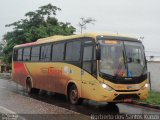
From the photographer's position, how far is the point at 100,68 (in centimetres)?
1412

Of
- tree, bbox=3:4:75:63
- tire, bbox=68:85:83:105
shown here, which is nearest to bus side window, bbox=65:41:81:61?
tire, bbox=68:85:83:105

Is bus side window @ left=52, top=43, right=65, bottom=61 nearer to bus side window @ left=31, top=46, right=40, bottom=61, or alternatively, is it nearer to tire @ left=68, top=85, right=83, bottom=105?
Result: tire @ left=68, top=85, right=83, bottom=105

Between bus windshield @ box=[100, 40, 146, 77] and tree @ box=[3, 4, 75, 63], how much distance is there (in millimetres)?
24617

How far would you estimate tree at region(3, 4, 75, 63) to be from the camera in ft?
129

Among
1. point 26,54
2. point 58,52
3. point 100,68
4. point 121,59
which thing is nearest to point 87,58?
point 100,68

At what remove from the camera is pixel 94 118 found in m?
12.3

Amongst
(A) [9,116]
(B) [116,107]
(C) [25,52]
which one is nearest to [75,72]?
(B) [116,107]

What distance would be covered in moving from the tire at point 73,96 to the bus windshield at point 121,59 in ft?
8.09

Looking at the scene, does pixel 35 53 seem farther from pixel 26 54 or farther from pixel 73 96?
pixel 73 96

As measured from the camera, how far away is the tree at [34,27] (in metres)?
39.4

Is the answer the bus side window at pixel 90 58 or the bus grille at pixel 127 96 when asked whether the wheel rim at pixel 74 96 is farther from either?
the bus grille at pixel 127 96

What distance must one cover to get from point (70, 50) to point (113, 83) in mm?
3569

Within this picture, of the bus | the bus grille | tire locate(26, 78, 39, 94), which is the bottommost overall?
tire locate(26, 78, 39, 94)

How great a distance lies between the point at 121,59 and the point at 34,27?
27814mm
